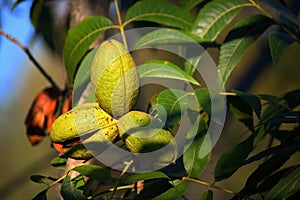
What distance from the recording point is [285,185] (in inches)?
23.7

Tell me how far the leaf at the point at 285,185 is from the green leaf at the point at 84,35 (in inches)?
12.9

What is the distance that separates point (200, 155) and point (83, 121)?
0.15 meters

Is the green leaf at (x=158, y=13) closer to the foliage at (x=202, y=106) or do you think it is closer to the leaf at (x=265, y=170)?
the foliage at (x=202, y=106)

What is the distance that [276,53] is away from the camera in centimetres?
69

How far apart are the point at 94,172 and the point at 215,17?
298mm

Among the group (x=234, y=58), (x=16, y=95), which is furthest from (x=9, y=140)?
(x=234, y=58)

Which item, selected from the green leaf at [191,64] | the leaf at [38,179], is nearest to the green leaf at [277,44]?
the green leaf at [191,64]

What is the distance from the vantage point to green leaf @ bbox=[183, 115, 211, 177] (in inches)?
24.8

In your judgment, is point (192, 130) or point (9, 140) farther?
point (9, 140)

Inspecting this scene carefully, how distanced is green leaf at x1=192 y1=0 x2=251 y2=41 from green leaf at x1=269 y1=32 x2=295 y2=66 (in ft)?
0.24

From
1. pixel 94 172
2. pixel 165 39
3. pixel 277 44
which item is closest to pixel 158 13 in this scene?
pixel 165 39

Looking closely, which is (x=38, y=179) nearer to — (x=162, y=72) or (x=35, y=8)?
(x=162, y=72)

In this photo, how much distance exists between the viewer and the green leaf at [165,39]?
0.72 m

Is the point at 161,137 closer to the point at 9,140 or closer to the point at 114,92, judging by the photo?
the point at 114,92
